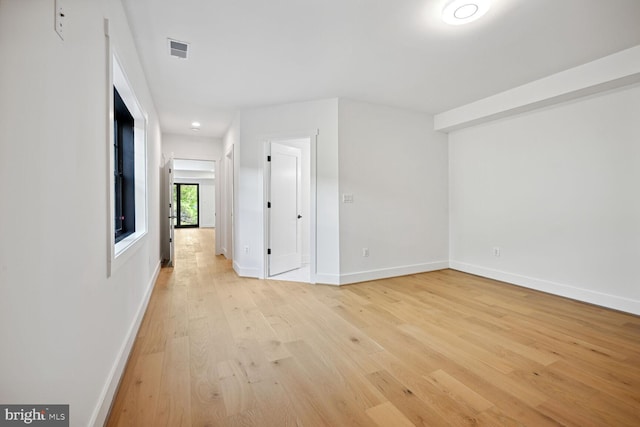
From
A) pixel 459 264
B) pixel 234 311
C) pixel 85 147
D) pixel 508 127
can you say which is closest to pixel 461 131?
pixel 508 127

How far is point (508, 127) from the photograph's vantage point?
13.2ft

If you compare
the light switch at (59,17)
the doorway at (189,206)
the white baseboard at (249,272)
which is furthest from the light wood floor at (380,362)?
the doorway at (189,206)

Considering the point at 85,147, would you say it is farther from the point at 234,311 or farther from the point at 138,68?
the point at 234,311

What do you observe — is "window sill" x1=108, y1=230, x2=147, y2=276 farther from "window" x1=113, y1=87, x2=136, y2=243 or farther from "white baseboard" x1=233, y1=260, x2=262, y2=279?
"white baseboard" x1=233, y1=260, x2=262, y2=279

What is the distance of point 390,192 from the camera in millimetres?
4387

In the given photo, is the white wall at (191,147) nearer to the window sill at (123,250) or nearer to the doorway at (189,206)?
the window sill at (123,250)

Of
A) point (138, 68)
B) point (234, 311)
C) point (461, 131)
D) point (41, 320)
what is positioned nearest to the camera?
point (41, 320)

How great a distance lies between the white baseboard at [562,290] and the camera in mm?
2969

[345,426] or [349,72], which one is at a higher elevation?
[349,72]

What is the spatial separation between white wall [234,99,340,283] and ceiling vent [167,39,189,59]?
159 cm

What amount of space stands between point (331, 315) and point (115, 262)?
1.98 metres

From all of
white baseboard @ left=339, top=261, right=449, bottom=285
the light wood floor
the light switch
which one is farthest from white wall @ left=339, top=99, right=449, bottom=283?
the light switch

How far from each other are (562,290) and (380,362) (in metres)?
2.97

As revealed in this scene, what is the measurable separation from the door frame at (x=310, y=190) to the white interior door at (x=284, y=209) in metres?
0.07
